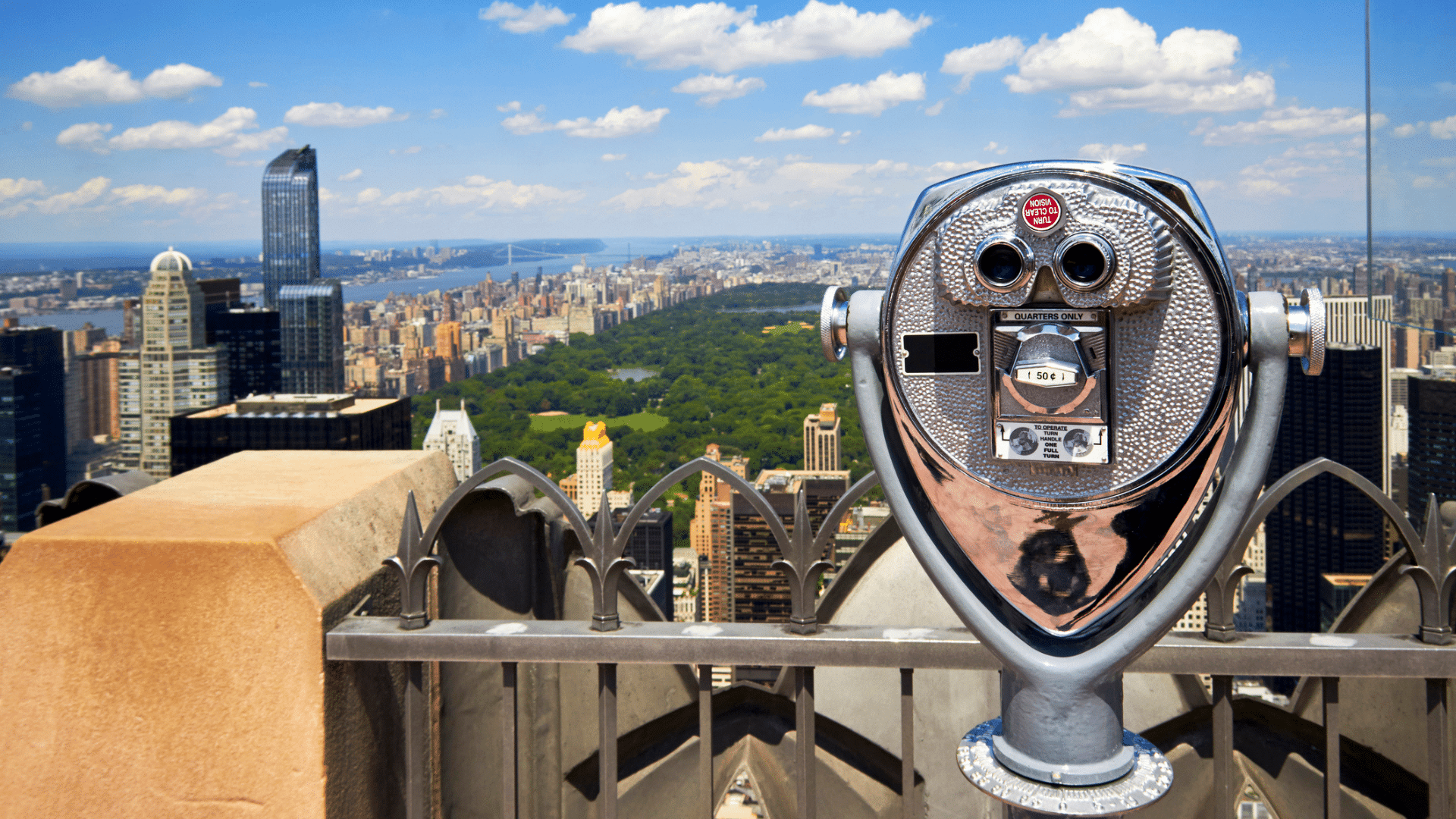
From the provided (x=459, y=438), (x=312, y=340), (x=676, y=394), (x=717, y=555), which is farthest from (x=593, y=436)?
(x=312, y=340)

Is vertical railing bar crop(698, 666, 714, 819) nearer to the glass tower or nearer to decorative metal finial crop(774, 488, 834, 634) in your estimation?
decorative metal finial crop(774, 488, 834, 634)

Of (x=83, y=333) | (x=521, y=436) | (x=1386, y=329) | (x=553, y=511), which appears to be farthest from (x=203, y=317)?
(x=553, y=511)

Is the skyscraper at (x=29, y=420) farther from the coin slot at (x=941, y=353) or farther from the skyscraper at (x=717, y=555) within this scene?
the coin slot at (x=941, y=353)

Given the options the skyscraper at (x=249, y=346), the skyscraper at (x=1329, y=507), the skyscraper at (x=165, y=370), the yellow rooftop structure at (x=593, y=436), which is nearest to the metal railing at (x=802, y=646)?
the yellow rooftop structure at (x=593, y=436)

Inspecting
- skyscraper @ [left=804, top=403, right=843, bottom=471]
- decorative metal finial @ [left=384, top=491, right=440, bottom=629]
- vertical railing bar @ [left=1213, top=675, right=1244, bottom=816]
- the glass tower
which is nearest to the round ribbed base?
vertical railing bar @ [left=1213, top=675, right=1244, bottom=816]

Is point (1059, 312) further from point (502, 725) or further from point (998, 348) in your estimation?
point (502, 725)
